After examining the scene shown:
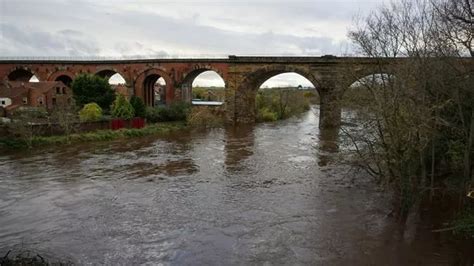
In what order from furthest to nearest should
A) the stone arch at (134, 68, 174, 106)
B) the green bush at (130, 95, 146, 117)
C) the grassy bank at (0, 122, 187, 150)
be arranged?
the stone arch at (134, 68, 174, 106) → the green bush at (130, 95, 146, 117) → the grassy bank at (0, 122, 187, 150)

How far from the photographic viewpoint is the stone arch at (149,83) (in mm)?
47094

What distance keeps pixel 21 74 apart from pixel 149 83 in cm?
1836

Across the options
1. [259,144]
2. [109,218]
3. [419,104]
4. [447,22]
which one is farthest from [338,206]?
[259,144]

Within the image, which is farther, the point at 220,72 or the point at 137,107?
the point at 220,72

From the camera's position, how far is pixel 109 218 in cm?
1455

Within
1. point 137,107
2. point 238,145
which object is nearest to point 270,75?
point 137,107

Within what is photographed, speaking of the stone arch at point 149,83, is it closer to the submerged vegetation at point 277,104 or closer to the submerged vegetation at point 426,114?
the submerged vegetation at point 277,104

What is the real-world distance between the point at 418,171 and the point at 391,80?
352 centimetres

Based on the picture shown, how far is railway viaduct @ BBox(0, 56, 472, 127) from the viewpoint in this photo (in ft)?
130

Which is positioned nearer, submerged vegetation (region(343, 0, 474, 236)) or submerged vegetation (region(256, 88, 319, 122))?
submerged vegetation (region(343, 0, 474, 236))

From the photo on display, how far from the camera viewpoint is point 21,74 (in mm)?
56625

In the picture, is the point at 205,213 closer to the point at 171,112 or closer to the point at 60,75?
the point at 171,112

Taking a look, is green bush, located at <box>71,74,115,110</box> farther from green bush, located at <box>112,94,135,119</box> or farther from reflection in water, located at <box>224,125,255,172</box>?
reflection in water, located at <box>224,125,255,172</box>

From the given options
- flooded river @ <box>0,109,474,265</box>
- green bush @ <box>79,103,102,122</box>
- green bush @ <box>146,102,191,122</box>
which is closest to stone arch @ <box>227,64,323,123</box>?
green bush @ <box>146,102,191,122</box>
